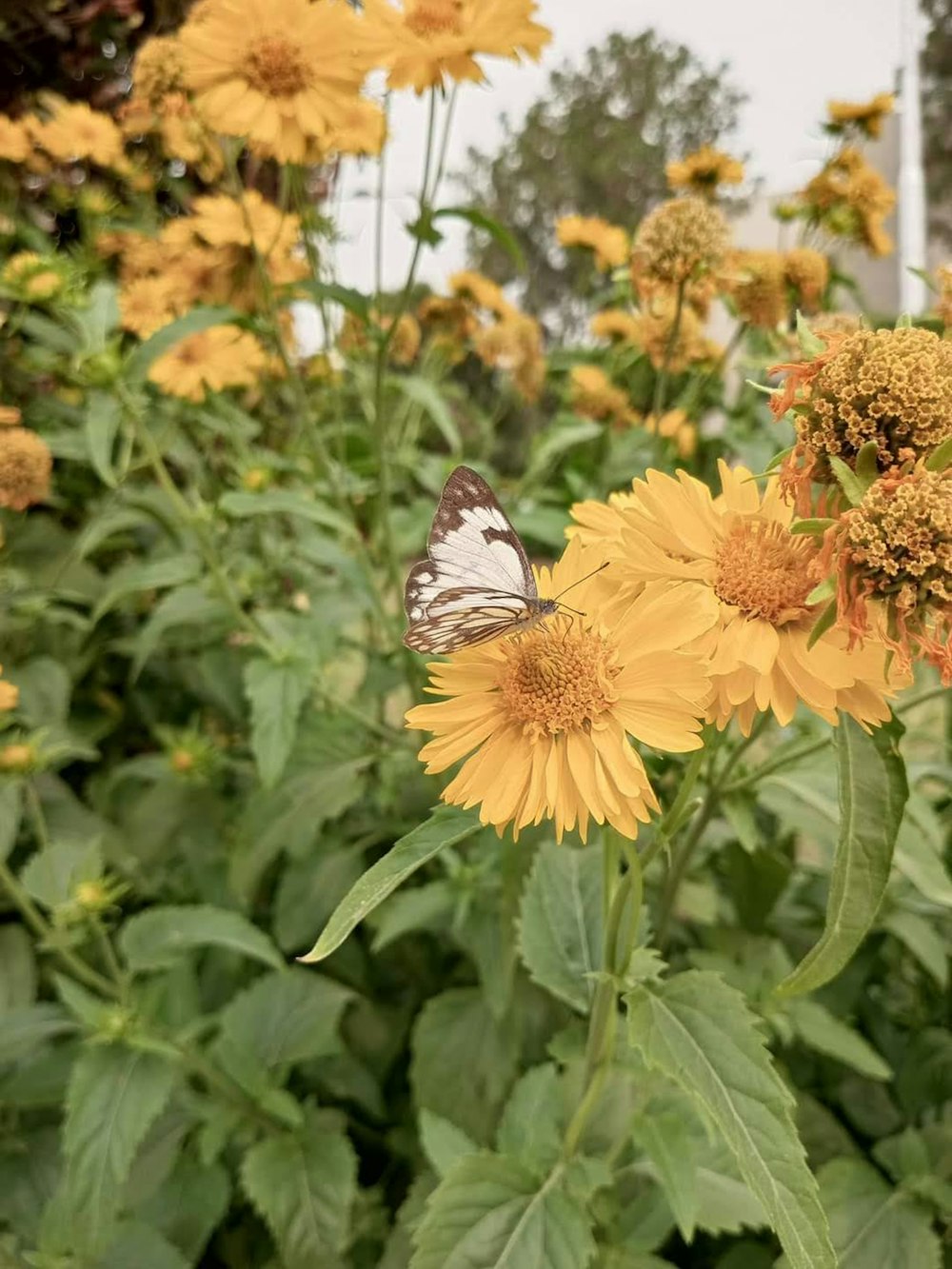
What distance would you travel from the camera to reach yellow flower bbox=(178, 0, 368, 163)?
837 mm

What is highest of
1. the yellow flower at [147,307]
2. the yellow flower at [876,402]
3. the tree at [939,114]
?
the tree at [939,114]

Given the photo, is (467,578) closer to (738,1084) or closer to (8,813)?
(738,1084)

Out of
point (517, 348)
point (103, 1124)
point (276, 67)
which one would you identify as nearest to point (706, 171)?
point (517, 348)

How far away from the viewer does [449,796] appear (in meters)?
0.46

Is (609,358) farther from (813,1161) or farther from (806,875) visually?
(813,1161)

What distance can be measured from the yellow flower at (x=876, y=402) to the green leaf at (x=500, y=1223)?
512mm

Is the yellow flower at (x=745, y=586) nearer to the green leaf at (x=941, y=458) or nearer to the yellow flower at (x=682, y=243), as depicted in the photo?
→ the green leaf at (x=941, y=458)

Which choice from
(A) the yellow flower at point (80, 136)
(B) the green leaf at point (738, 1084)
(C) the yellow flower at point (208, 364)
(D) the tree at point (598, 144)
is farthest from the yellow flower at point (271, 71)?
(D) the tree at point (598, 144)

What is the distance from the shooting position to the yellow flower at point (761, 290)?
105cm

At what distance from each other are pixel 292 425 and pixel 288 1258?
1.30 meters

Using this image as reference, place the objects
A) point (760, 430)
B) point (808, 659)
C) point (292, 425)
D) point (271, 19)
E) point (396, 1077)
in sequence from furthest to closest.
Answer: point (292, 425) → point (760, 430) → point (396, 1077) → point (271, 19) → point (808, 659)

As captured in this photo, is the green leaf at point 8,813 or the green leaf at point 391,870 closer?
the green leaf at point 391,870

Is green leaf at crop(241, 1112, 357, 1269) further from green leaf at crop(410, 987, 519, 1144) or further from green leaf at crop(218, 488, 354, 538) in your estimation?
green leaf at crop(218, 488, 354, 538)

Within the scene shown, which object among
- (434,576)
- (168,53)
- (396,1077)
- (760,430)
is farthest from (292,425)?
(434,576)
